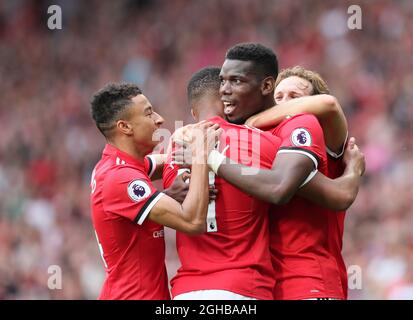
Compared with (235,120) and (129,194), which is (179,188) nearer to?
(129,194)

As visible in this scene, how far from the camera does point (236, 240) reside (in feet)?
16.2

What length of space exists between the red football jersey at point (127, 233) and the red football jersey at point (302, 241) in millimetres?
691

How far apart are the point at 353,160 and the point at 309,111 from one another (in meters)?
0.45

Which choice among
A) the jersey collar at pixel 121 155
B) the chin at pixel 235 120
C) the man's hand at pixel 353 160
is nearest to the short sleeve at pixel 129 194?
the jersey collar at pixel 121 155

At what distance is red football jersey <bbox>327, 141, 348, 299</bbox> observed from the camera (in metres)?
5.30

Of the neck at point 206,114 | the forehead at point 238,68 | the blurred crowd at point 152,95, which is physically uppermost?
the blurred crowd at point 152,95

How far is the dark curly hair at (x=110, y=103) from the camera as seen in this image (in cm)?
548

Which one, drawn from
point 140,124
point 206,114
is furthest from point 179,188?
point 140,124

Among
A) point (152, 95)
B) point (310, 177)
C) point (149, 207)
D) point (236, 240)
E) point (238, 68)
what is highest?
point (152, 95)

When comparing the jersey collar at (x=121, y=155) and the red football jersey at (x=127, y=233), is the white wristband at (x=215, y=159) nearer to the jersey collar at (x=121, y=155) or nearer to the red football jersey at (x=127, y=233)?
the red football jersey at (x=127, y=233)

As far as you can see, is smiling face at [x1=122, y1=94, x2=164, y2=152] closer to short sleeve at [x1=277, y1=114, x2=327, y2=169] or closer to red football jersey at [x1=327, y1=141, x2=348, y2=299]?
short sleeve at [x1=277, y1=114, x2=327, y2=169]
